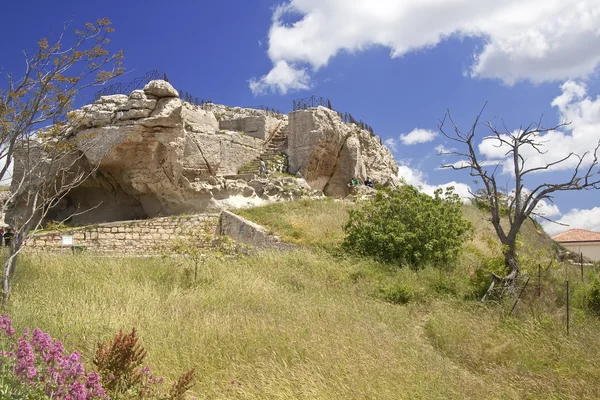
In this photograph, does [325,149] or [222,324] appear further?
[325,149]

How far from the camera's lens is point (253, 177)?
1944 centimetres

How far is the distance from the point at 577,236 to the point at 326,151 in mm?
16095

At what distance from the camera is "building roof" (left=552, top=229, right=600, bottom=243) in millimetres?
26672

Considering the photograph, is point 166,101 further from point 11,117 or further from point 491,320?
point 491,320

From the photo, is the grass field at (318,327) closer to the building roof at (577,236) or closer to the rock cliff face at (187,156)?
the rock cliff face at (187,156)

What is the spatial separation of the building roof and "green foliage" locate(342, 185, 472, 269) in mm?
17523

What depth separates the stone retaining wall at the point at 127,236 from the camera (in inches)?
547

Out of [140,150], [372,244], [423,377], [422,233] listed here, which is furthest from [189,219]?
[423,377]

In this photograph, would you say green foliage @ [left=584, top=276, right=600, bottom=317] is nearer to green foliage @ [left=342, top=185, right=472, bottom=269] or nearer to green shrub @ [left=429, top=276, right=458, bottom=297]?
green shrub @ [left=429, top=276, right=458, bottom=297]

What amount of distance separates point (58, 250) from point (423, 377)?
11.9 meters

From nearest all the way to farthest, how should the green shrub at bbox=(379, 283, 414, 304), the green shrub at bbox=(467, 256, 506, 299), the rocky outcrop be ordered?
the green shrub at bbox=(379, 283, 414, 304)
the green shrub at bbox=(467, 256, 506, 299)
the rocky outcrop

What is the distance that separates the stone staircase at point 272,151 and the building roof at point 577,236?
644 inches

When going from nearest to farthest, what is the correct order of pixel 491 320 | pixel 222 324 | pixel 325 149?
pixel 222 324
pixel 491 320
pixel 325 149


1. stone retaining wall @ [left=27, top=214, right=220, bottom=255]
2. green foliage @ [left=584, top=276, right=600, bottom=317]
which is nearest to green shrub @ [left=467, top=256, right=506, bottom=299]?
green foliage @ [left=584, top=276, right=600, bottom=317]
